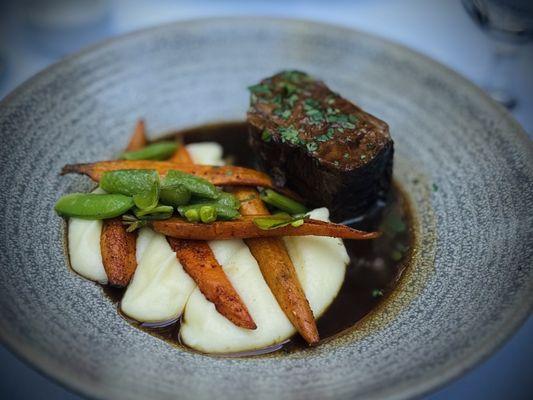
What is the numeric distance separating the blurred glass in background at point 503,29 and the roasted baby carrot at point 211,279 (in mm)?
2362

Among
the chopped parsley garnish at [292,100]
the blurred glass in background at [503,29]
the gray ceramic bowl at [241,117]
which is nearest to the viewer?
the gray ceramic bowl at [241,117]

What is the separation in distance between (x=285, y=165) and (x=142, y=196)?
83 centimetres

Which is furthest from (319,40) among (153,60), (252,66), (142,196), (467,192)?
(142,196)

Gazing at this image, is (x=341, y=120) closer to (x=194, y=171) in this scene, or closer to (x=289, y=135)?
(x=289, y=135)

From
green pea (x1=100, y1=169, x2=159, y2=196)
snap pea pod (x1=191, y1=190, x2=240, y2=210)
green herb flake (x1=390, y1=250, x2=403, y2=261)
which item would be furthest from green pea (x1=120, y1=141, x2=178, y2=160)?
green herb flake (x1=390, y1=250, x2=403, y2=261)

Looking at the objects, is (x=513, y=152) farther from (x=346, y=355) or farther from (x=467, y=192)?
(x=346, y=355)

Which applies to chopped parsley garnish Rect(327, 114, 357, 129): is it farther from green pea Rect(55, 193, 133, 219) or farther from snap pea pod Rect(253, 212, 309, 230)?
green pea Rect(55, 193, 133, 219)

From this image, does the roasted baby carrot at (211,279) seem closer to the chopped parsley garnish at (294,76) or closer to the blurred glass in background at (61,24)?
the chopped parsley garnish at (294,76)

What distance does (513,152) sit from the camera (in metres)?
3.19

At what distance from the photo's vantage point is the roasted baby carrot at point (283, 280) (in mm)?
2637

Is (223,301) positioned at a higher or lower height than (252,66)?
lower

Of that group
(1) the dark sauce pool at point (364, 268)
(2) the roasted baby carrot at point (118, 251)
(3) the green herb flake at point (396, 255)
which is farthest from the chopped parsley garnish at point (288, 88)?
(2) the roasted baby carrot at point (118, 251)

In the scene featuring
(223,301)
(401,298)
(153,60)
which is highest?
(153,60)

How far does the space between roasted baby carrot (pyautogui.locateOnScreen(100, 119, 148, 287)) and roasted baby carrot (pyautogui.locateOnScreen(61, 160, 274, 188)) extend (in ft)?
1.24
